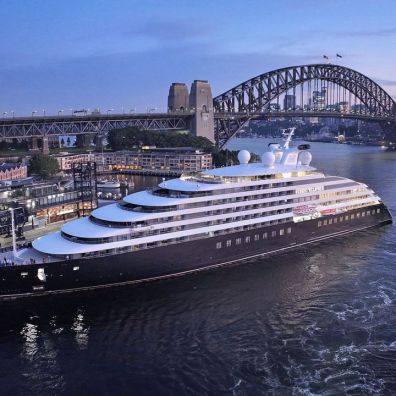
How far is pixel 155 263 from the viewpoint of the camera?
27.6 meters

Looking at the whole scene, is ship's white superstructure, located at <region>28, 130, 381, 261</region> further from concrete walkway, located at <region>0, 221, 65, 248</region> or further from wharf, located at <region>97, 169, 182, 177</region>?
wharf, located at <region>97, 169, 182, 177</region>

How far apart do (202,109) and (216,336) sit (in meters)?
92.2

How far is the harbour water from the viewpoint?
1827cm

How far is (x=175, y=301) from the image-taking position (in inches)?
998

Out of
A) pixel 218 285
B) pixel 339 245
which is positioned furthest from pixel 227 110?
pixel 218 285

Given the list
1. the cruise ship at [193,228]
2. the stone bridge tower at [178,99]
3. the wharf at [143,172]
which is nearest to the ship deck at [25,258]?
the cruise ship at [193,228]

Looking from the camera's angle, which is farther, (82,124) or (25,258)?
(82,124)

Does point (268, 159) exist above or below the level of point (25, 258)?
above

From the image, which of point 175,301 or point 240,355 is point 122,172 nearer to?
point 175,301

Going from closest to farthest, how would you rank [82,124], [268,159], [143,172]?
[268,159] → [143,172] → [82,124]

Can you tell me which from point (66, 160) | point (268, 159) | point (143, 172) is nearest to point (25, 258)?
point (268, 159)

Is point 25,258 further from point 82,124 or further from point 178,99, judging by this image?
point 178,99

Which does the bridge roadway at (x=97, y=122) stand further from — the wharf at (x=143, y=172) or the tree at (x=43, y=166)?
the tree at (x=43, y=166)

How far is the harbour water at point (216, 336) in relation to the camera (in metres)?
18.3
